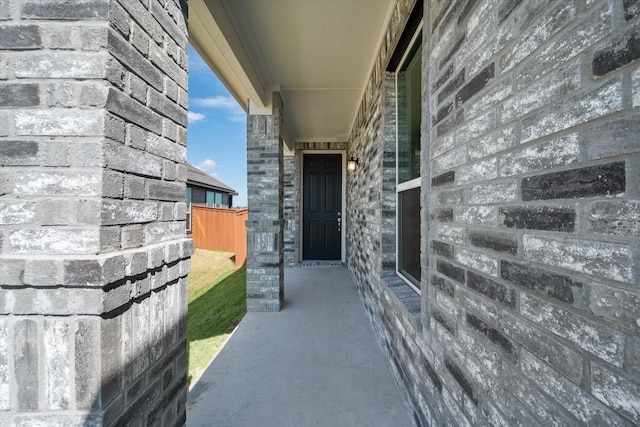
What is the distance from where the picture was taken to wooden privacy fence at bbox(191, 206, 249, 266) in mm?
7859

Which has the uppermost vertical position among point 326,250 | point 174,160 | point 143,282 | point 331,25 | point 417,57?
point 331,25

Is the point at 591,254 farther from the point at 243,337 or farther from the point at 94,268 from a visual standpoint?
the point at 243,337

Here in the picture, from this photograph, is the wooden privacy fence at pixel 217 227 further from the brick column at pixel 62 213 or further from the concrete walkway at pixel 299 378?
the brick column at pixel 62 213

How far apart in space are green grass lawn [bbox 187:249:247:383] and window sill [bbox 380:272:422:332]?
5.34ft

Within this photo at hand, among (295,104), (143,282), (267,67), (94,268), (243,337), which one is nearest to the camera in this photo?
(94,268)

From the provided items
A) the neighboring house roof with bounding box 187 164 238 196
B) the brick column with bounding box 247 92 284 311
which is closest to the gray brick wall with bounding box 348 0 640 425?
the brick column with bounding box 247 92 284 311

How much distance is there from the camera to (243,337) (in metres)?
2.76

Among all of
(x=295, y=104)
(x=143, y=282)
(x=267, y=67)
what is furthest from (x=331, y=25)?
(x=143, y=282)

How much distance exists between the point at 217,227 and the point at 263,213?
5891mm

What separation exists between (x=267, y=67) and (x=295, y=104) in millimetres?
1071

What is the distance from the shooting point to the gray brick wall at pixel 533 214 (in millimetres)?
541

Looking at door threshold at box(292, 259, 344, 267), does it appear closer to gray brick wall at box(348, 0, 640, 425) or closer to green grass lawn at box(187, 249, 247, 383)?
green grass lawn at box(187, 249, 247, 383)

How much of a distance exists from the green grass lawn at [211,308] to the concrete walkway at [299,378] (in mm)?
140

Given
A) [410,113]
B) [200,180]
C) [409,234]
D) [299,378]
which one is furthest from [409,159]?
[200,180]
